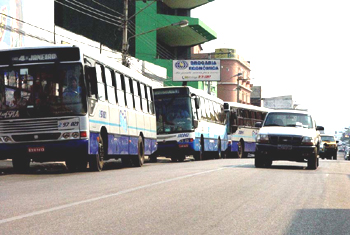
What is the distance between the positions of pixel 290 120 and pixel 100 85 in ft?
22.5

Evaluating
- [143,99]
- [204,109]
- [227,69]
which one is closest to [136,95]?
[143,99]

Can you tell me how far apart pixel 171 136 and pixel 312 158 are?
10.8 meters

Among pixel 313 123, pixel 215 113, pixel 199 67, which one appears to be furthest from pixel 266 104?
pixel 313 123

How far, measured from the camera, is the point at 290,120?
21969 mm

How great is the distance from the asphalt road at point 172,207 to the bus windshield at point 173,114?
1678 centimetres

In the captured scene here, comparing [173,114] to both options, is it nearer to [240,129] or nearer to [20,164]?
[240,129]

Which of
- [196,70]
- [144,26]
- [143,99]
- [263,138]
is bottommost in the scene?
[263,138]

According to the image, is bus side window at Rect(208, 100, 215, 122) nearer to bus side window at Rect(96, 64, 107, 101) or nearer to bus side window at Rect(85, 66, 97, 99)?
bus side window at Rect(96, 64, 107, 101)

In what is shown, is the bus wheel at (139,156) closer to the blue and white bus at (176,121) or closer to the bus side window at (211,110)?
the blue and white bus at (176,121)

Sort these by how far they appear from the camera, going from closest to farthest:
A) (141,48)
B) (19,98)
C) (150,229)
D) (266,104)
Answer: (150,229) → (19,98) → (141,48) → (266,104)

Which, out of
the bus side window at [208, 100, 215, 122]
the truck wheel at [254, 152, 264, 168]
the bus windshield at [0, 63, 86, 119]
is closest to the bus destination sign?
the bus windshield at [0, 63, 86, 119]

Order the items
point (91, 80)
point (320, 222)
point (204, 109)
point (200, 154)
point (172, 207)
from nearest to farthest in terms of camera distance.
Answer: point (320, 222), point (172, 207), point (91, 80), point (200, 154), point (204, 109)

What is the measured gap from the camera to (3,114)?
1680 cm

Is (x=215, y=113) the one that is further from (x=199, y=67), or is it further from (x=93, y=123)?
(x=199, y=67)
